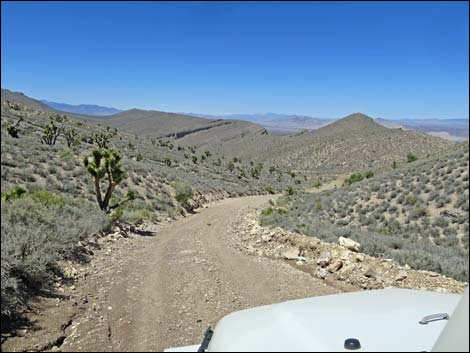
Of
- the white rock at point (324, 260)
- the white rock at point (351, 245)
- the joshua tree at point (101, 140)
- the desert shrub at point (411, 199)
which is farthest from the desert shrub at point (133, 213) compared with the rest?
the joshua tree at point (101, 140)

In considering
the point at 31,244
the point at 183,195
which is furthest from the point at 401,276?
the point at 183,195

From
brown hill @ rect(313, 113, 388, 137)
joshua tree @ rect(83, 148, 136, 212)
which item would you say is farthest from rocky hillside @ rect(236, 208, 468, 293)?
brown hill @ rect(313, 113, 388, 137)

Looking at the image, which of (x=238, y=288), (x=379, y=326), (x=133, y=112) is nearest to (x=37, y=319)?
(x=238, y=288)

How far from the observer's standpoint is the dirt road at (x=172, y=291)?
3.54 meters

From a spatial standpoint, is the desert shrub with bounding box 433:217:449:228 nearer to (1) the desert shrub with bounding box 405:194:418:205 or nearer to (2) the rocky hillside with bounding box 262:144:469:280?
(2) the rocky hillside with bounding box 262:144:469:280

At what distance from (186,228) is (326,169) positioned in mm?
50140

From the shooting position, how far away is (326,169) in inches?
2478

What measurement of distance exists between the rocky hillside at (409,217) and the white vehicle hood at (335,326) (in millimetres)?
5906

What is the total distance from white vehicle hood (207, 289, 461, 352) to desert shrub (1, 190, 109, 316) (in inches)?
149

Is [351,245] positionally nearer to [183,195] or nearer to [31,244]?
[31,244]

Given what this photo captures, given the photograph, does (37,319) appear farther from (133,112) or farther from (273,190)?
(133,112)

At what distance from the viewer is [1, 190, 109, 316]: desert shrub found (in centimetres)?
Answer: 545

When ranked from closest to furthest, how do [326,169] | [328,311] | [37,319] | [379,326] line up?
[379,326], [328,311], [37,319], [326,169]

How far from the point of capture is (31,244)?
22.4 ft
